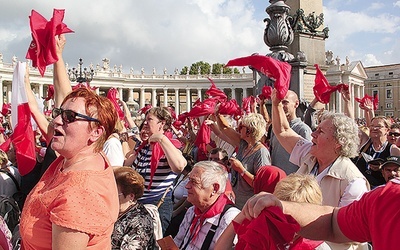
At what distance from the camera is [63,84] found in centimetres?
320

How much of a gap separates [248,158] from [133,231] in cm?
206

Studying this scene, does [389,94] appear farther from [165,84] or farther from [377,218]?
[377,218]

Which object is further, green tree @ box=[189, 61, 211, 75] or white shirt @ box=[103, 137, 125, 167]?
green tree @ box=[189, 61, 211, 75]

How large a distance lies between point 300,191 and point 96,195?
4.20 ft

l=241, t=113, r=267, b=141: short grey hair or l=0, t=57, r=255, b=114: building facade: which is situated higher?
l=0, t=57, r=255, b=114: building facade

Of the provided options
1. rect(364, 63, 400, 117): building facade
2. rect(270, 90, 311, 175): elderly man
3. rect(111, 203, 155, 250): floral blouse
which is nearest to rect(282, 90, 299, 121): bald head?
rect(270, 90, 311, 175): elderly man

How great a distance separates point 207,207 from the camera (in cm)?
343

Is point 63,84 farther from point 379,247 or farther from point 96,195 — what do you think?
point 379,247

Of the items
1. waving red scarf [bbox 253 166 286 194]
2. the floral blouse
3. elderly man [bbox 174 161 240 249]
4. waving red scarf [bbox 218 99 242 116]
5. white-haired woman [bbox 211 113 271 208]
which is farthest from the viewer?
waving red scarf [bbox 218 99 242 116]

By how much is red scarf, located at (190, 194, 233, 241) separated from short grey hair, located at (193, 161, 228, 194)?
0.08 m

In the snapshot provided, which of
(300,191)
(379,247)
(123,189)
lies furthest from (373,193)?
(123,189)

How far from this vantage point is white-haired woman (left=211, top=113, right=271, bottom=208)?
15.3 ft

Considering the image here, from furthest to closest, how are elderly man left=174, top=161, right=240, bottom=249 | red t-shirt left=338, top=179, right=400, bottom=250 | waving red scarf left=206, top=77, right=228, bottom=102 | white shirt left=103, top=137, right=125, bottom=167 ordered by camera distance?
waving red scarf left=206, top=77, right=228, bottom=102, white shirt left=103, top=137, right=125, bottom=167, elderly man left=174, top=161, right=240, bottom=249, red t-shirt left=338, top=179, right=400, bottom=250

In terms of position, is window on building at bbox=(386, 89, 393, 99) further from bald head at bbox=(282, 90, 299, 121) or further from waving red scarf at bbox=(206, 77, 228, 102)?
bald head at bbox=(282, 90, 299, 121)
